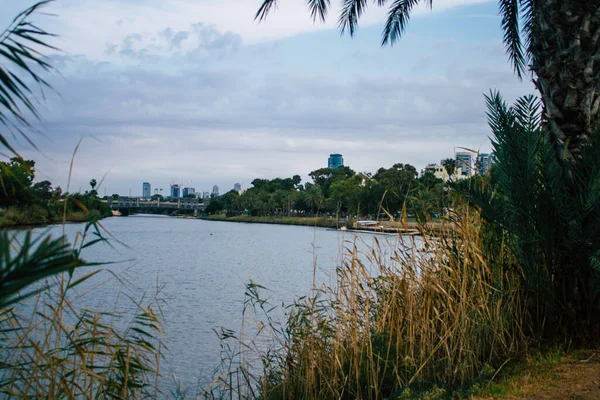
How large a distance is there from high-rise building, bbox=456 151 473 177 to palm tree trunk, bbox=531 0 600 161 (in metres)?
1.05

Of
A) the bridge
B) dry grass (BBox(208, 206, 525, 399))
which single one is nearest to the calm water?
dry grass (BBox(208, 206, 525, 399))

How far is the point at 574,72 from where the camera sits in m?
5.43

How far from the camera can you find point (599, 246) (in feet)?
14.6

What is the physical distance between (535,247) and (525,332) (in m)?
0.92

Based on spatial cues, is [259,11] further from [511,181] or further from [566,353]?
[566,353]

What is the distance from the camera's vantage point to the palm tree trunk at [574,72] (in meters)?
5.38

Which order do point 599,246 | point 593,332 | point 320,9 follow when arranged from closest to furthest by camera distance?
point 599,246, point 593,332, point 320,9

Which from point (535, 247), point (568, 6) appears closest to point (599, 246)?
point (535, 247)

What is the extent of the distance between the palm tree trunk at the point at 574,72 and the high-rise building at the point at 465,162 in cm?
105

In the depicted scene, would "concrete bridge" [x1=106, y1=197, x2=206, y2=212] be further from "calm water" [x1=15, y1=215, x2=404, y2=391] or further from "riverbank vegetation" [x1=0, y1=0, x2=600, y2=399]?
"riverbank vegetation" [x1=0, y1=0, x2=600, y2=399]

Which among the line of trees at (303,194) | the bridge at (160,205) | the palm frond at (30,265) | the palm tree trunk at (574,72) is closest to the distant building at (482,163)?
the palm tree trunk at (574,72)

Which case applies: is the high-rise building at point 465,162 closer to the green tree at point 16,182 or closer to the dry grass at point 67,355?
the dry grass at point 67,355

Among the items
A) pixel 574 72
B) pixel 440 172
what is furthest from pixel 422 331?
pixel 440 172

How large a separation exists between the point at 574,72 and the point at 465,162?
146 cm
